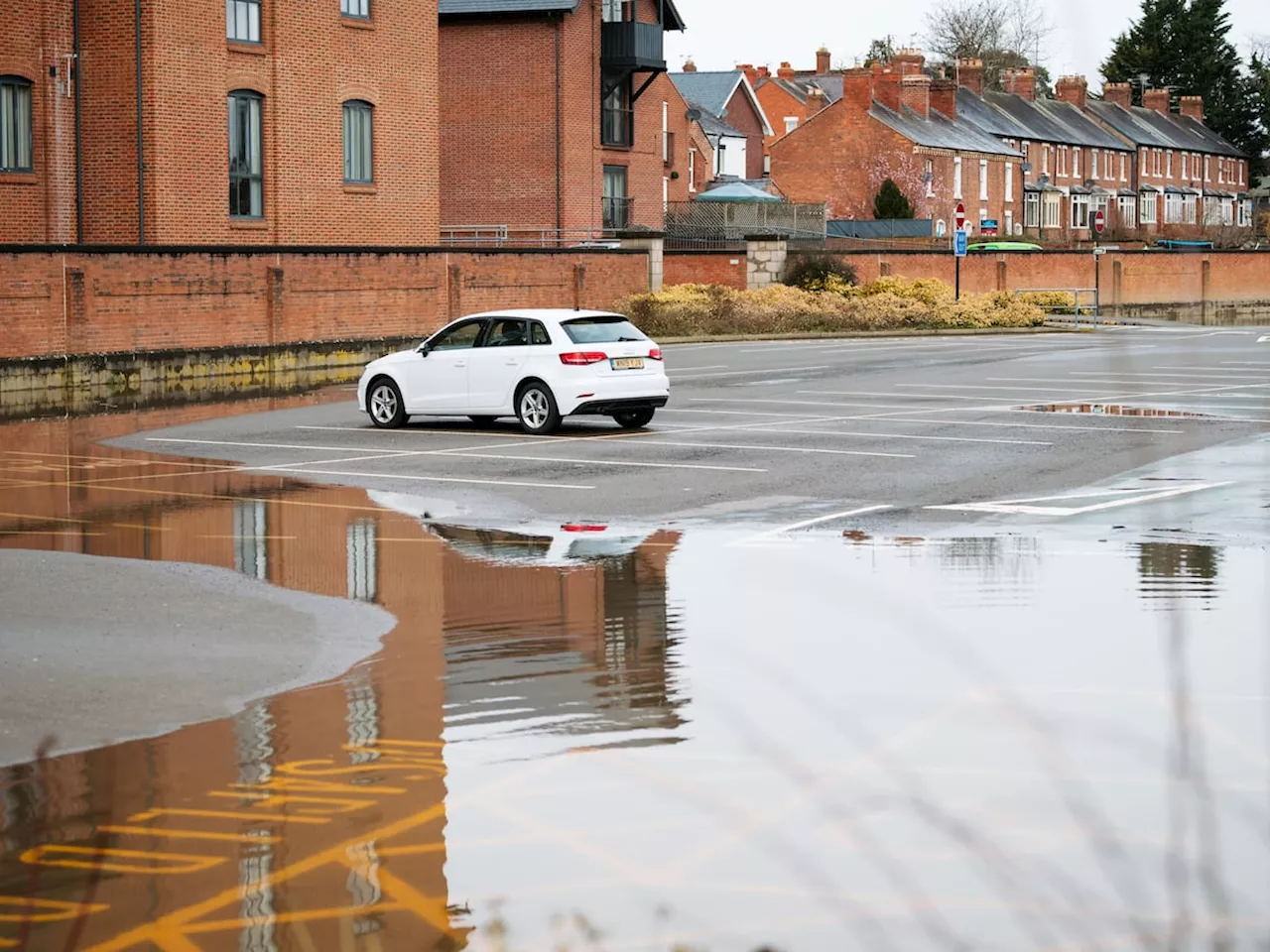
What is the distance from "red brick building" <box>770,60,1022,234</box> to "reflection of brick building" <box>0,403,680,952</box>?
245 ft

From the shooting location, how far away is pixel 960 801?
7.03 m

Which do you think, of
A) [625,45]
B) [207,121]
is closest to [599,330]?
[207,121]

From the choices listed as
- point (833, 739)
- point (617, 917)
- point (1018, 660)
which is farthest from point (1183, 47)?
point (1018, 660)

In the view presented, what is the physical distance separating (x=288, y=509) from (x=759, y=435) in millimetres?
7769

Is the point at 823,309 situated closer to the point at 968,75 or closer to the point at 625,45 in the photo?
the point at 625,45

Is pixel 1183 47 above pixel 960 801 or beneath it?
above

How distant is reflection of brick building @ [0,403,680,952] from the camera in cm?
600

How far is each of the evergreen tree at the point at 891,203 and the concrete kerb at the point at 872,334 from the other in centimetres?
2943

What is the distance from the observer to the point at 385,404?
24.4 metres

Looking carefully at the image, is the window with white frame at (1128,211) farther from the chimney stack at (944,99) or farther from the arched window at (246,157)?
the arched window at (246,157)

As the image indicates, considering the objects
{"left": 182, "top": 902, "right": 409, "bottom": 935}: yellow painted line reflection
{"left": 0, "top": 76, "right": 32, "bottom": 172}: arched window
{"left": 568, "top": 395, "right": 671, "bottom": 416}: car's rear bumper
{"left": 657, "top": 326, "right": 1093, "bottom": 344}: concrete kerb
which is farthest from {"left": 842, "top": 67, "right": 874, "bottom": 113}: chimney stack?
{"left": 182, "top": 902, "right": 409, "bottom": 935}: yellow painted line reflection

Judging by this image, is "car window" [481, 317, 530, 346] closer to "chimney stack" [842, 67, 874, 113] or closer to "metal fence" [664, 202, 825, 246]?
"metal fence" [664, 202, 825, 246]

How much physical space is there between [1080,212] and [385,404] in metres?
87.6

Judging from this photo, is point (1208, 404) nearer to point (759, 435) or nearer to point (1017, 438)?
point (1017, 438)
